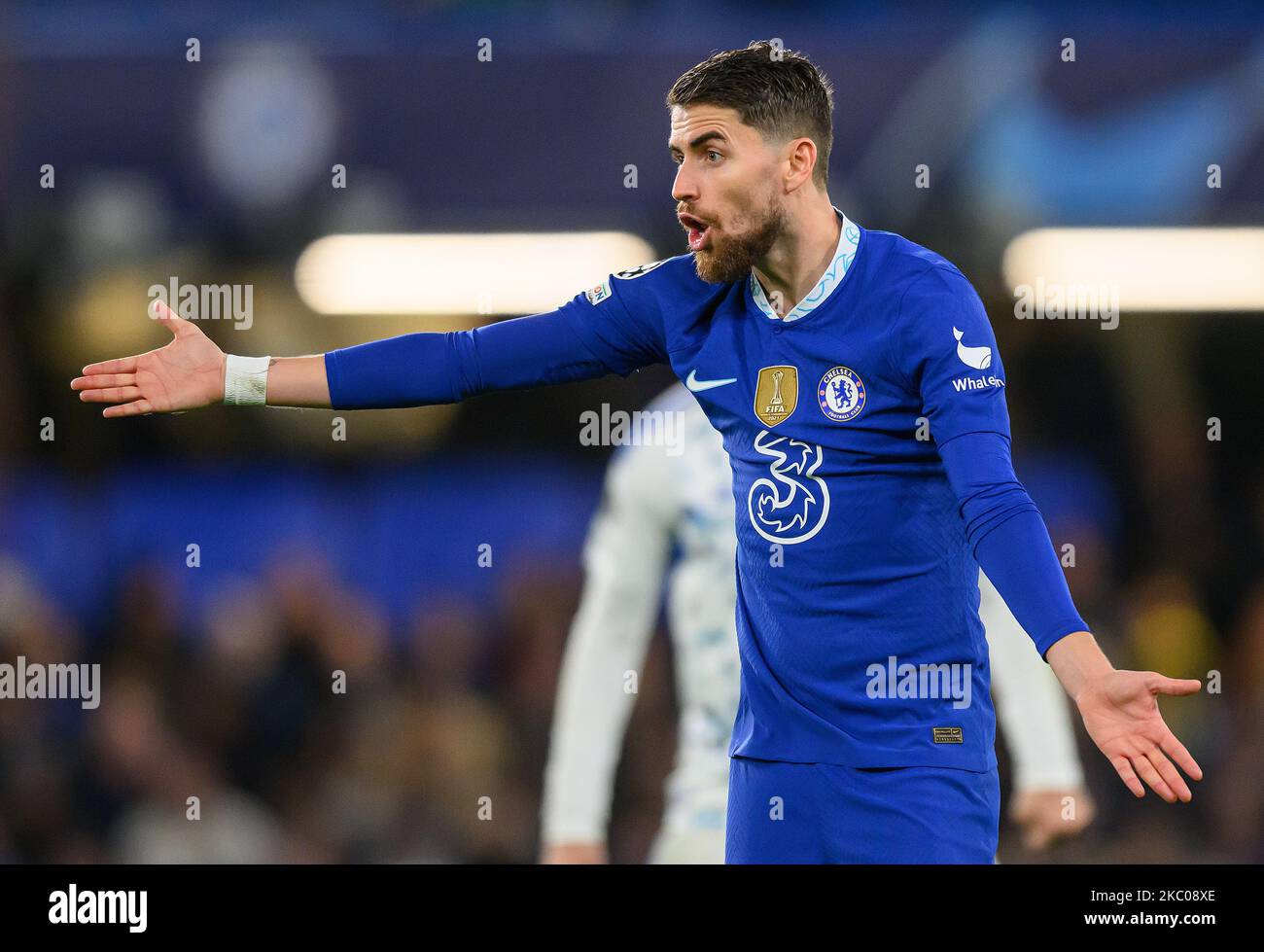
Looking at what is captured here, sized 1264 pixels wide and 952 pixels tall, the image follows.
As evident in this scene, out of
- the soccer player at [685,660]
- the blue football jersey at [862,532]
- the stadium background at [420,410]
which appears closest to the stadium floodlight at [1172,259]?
the stadium background at [420,410]

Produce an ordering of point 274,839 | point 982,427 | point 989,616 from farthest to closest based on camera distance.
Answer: point 274,839
point 989,616
point 982,427

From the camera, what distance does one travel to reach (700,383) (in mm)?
3740

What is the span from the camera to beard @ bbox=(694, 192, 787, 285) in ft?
11.9

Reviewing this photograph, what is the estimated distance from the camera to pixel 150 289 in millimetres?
9508

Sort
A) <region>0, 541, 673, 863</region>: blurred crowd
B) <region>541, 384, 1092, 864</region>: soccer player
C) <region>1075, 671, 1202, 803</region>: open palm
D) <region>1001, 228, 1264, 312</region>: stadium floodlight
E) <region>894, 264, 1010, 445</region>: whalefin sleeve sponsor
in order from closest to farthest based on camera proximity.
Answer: <region>1075, 671, 1202, 803</region>: open palm
<region>894, 264, 1010, 445</region>: whalefin sleeve sponsor
<region>541, 384, 1092, 864</region>: soccer player
<region>0, 541, 673, 863</region>: blurred crowd
<region>1001, 228, 1264, 312</region>: stadium floodlight

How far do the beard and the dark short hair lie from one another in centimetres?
16

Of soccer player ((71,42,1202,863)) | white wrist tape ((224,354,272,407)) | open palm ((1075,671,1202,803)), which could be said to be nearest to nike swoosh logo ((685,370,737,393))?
soccer player ((71,42,1202,863))

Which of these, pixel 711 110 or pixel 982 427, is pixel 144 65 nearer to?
pixel 711 110

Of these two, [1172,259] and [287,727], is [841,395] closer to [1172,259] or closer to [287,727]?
[287,727]

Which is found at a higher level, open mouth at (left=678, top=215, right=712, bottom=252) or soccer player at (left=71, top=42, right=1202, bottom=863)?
open mouth at (left=678, top=215, right=712, bottom=252)

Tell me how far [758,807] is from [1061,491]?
5.97m

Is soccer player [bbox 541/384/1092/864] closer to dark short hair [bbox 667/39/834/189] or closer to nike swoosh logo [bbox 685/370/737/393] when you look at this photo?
nike swoosh logo [bbox 685/370/737/393]

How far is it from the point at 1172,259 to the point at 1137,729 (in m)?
7.10

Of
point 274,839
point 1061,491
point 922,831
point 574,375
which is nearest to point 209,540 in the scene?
point 274,839
